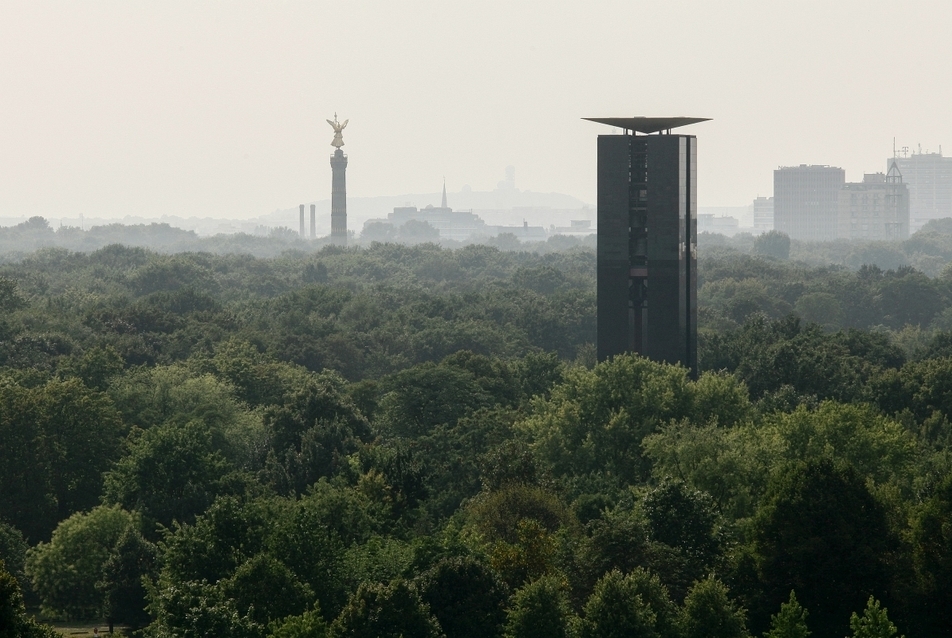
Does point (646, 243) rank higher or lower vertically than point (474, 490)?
higher

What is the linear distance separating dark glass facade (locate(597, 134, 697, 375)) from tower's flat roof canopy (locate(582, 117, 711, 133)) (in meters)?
0.66

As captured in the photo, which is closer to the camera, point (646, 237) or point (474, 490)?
point (474, 490)

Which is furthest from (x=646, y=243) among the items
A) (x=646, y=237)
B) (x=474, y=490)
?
(x=474, y=490)

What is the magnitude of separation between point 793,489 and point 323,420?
23.6 meters

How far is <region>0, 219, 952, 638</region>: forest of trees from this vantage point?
40.3m

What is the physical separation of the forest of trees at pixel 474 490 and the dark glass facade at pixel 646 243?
3.70 m

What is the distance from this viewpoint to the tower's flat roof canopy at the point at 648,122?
6712cm

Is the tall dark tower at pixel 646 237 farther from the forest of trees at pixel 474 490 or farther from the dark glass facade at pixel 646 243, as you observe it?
the forest of trees at pixel 474 490

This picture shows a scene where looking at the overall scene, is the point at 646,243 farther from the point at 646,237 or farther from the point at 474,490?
the point at 474,490

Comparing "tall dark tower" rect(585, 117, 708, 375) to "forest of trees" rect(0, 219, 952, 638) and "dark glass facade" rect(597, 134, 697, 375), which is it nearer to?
"dark glass facade" rect(597, 134, 697, 375)

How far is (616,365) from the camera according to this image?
206 ft

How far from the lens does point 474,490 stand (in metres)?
59.1

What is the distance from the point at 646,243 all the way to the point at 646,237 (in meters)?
0.28

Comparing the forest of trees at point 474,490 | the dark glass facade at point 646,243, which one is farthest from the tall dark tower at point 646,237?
the forest of trees at point 474,490
